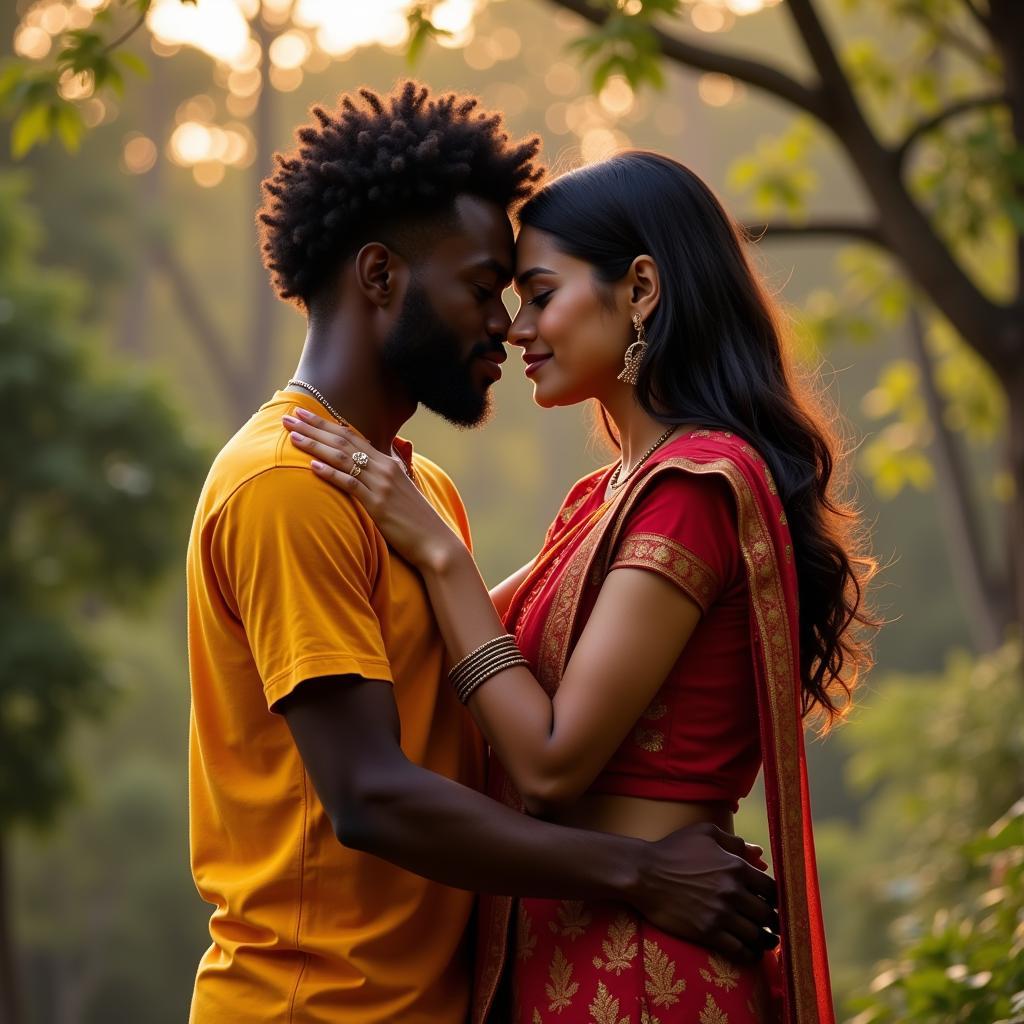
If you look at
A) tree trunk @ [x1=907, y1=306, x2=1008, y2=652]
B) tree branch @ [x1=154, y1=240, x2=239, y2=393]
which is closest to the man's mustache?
tree trunk @ [x1=907, y1=306, x2=1008, y2=652]

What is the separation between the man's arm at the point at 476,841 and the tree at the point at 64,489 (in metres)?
8.27

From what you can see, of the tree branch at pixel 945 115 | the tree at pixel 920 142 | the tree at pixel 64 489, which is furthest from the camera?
the tree at pixel 64 489

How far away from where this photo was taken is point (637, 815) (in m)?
2.69

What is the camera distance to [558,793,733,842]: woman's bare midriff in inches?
106

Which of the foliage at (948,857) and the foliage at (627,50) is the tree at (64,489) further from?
the foliage at (627,50)

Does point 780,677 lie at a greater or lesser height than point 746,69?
lesser

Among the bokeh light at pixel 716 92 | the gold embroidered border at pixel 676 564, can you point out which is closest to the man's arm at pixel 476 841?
the gold embroidered border at pixel 676 564

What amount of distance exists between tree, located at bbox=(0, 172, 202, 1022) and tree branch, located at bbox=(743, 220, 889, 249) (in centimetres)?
613

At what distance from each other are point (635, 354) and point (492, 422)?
1149cm

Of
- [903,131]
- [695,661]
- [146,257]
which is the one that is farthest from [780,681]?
[146,257]

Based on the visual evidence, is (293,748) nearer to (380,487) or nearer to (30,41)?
(380,487)

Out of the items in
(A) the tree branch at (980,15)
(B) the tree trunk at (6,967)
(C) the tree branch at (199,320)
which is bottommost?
(B) the tree trunk at (6,967)

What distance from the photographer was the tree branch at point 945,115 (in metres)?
5.73

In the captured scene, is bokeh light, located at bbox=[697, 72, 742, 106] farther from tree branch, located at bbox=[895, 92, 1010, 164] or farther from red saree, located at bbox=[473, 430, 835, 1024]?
red saree, located at bbox=[473, 430, 835, 1024]
